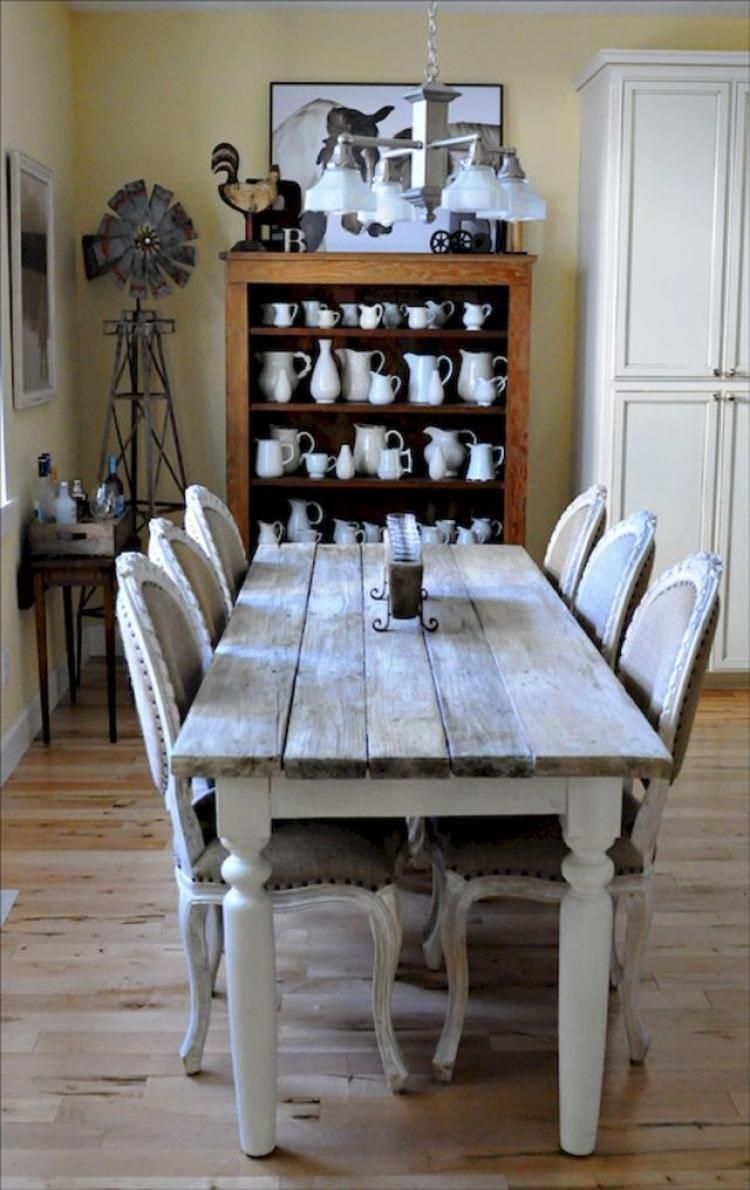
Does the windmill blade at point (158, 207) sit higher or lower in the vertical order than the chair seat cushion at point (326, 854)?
higher

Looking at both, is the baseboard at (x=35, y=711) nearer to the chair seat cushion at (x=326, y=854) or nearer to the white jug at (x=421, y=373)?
the white jug at (x=421, y=373)

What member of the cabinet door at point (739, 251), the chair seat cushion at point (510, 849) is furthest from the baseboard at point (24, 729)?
the cabinet door at point (739, 251)

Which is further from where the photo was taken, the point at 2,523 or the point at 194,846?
the point at 2,523

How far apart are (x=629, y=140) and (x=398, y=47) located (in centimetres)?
100

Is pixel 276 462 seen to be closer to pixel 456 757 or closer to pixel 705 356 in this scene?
pixel 705 356

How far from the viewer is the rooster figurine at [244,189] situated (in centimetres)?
486

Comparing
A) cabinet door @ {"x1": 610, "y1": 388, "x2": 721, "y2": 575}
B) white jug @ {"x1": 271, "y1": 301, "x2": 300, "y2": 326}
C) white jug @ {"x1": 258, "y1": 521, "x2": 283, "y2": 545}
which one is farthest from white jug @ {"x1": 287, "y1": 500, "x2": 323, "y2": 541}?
cabinet door @ {"x1": 610, "y1": 388, "x2": 721, "y2": 575}

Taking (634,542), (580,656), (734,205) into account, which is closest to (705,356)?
(734,205)

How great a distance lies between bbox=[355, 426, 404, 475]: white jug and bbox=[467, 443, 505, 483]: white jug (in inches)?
13.6

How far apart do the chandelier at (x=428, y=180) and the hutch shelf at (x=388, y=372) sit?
176cm

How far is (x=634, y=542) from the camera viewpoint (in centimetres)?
314

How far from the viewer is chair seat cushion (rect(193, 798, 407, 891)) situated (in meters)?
2.40

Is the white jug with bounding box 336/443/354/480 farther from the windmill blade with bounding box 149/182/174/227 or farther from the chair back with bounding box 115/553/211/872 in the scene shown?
the chair back with bounding box 115/553/211/872

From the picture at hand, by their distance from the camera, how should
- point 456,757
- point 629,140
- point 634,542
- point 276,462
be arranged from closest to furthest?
point 456,757 → point 634,542 → point 629,140 → point 276,462
